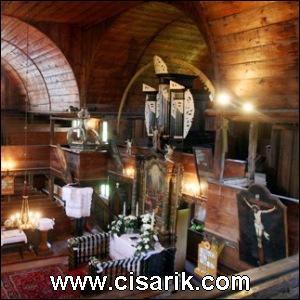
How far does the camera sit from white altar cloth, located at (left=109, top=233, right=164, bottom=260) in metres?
11.3

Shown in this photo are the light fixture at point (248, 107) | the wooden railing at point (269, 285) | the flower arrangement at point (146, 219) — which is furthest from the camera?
the flower arrangement at point (146, 219)

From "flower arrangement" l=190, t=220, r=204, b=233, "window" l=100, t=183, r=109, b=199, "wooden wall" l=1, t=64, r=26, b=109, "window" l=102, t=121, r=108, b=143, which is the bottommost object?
"flower arrangement" l=190, t=220, r=204, b=233

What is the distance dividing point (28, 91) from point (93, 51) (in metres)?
8.29

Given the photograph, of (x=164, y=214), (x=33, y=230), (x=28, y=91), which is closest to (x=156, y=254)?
(x=164, y=214)

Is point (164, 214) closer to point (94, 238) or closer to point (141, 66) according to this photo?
point (94, 238)

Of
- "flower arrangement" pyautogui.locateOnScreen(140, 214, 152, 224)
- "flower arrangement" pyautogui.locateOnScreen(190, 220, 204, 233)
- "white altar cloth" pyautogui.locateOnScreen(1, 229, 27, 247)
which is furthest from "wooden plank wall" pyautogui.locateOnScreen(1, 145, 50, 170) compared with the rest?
"flower arrangement" pyautogui.locateOnScreen(190, 220, 204, 233)

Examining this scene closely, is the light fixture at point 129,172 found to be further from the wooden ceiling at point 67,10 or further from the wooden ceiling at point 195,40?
the wooden ceiling at point 67,10

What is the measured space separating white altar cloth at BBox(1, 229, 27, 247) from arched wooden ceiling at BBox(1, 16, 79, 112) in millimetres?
5576

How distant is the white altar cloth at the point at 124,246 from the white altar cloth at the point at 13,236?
10.0 feet

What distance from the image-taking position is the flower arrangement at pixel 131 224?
1244 cm

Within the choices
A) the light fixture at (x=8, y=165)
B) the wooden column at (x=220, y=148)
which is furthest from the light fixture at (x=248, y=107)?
the light fixture at (x=8, y=165)

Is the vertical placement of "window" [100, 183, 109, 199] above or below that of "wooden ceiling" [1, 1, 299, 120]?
Result: below

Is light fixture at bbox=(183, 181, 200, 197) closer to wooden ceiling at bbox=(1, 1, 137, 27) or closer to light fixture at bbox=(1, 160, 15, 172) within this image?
wooden ceiling at bbox=(1, 1, 137, 27)

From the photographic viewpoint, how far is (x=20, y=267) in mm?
11750
